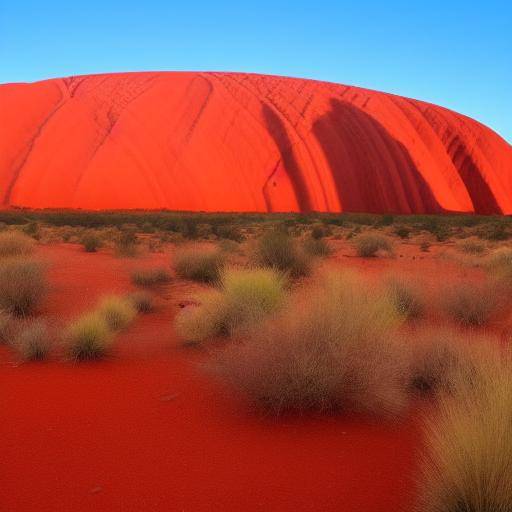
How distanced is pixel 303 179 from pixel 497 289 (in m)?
33.0

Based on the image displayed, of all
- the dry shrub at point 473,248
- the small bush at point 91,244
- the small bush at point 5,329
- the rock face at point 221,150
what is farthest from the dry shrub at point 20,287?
the rock face at point 221,150

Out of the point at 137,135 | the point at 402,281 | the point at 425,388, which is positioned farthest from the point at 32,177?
the point at 425,388

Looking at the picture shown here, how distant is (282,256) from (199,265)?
1602 mm

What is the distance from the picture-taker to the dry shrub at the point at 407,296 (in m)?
7.14

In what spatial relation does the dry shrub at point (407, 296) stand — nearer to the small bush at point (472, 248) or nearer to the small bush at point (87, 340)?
the small bush at point (87, 340)

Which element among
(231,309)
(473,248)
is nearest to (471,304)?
(231,309)

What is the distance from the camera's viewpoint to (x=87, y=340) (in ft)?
18.3

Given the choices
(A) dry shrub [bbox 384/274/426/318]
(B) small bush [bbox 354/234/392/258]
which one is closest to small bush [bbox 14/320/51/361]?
(A) dry shrub [bbox 384/274/426/318]

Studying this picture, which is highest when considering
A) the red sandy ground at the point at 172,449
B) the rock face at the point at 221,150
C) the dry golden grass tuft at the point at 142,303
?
the rock face at the point at 221,150

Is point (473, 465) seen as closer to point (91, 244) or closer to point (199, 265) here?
point (199, 265)

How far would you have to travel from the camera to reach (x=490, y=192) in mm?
47281

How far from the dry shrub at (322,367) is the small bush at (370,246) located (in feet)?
34.2

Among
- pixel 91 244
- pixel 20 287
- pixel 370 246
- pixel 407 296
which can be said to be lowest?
pixel 20 287

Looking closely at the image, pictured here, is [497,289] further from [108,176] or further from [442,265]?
[108,176]
